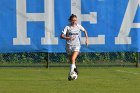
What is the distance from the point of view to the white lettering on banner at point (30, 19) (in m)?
21.8

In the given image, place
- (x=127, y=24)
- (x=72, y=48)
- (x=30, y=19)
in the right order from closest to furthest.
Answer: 1. (x=72, y=48)
2. (x=30, y=19)
3. (x=127, y=24)

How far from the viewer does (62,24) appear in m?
22.0

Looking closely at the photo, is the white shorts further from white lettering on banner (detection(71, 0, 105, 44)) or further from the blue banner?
white lettering on banner (detection(71, 0, 105, 44))
